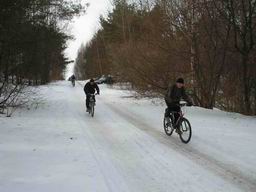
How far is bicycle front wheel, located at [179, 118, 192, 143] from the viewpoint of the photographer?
12.4m

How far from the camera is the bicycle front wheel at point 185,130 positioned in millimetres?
→ 12352

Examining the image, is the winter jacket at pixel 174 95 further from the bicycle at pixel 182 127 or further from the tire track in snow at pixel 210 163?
the tire track in snow at pixel 210 163

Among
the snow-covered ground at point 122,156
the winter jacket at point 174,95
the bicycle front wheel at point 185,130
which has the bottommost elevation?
the snow-covered ground at point 122,156

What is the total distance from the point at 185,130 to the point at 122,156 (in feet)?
9.87

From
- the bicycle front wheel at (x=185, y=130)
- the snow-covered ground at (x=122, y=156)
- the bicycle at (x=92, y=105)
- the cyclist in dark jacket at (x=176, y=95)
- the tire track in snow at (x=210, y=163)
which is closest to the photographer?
the snow-covered ground at (x=122, y=156)

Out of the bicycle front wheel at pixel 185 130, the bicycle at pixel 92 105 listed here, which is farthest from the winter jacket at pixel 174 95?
the bicycle at pixel 92 105

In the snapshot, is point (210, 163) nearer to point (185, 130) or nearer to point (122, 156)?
point (122, 156)

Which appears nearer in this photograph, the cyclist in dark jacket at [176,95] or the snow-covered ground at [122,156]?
the snow-covered ground at [122,156]

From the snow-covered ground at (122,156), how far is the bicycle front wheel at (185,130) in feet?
0.67

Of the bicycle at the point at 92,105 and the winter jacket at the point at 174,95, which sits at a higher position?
the winter jacket at the point at 174,95

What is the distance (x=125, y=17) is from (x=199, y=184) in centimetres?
4257

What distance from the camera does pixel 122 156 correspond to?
10.3 meters

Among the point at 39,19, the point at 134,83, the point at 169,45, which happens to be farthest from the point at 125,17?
the point at 39,19

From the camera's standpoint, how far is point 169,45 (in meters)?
25.1
